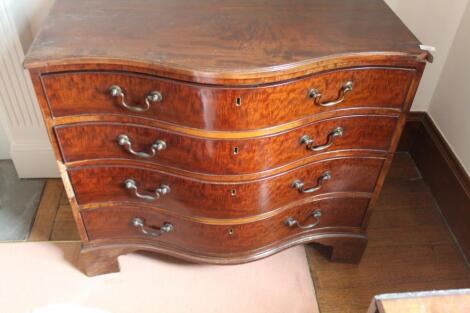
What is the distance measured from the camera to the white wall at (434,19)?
160cm

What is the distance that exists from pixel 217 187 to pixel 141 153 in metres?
0.23

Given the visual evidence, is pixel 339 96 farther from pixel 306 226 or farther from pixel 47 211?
pixel 47 211

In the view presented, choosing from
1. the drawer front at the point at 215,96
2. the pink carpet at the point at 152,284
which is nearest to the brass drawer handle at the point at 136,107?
the drawer front at the point at 215,96

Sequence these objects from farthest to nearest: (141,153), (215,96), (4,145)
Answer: (4,145)
(141,153)
(215,96)

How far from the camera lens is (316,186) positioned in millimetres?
1263

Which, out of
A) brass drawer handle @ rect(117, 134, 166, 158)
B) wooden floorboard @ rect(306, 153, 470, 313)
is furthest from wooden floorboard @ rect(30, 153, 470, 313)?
brass drawer handle @ rect(117, 134, 166, 158)

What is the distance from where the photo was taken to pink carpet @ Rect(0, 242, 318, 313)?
4.58 feet

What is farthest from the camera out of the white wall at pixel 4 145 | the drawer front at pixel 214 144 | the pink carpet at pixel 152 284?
the white wall at pixel 4 145

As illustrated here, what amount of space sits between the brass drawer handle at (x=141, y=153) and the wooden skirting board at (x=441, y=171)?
1192 mm

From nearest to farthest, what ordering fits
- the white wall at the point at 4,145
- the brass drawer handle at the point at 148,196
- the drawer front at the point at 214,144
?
the drawer front at the point at 214,144
the brass drawer handle at the point at 148,196
the white wall at the point at 4,145

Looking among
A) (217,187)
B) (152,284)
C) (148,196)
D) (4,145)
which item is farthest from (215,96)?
(4,145)

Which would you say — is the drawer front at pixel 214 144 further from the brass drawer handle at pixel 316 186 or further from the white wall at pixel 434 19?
the white wall at pixel 434 19

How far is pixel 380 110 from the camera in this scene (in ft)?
3.67

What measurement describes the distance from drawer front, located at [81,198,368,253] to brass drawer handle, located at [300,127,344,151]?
0.24 meters
